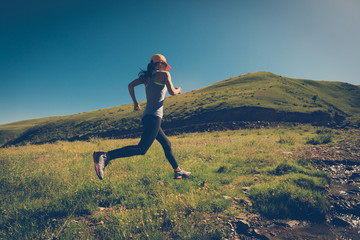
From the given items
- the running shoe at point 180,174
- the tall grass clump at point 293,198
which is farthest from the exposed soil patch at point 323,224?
the running shoe at point 180,174

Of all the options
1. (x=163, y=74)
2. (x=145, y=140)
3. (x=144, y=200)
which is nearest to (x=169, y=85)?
(x=163, y=74)

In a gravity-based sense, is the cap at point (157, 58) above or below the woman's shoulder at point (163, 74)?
above

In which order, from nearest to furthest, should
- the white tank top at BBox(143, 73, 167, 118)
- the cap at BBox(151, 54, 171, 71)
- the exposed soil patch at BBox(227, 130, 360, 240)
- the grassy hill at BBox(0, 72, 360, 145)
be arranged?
the exposed soil patch at BBox(227, 130, 360, 240) < the white tank top at BBox(143, 73, 167, 118) < the cap at BBox(151, 54, 171, 71) < the grassy hill at BBox(0, 72, 360, 145)

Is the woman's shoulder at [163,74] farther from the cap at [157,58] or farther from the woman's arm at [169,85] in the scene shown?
the cap at [157,58]

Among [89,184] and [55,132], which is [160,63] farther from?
[55,132]

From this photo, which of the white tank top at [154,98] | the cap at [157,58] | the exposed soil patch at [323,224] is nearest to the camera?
the exposed soil patch at [323,224]

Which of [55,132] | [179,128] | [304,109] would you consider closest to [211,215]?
[179,128]

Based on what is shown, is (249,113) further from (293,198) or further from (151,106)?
(151,106)

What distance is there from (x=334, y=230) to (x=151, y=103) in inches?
177

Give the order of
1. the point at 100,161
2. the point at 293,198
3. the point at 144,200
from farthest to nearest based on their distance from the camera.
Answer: the point at 100,161 < the point at 144,200 < the point at 293,198

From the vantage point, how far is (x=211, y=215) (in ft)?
11.0

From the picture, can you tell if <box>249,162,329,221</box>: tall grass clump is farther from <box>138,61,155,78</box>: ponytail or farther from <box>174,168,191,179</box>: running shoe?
<box>138,61,155,78</box>: ponytail

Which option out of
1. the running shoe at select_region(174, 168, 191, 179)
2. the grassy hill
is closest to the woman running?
the running shoe at select_region(174, 168, 191, 179)

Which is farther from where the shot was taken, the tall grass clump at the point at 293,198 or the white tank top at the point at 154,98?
the white tank top at the point at 154,98
